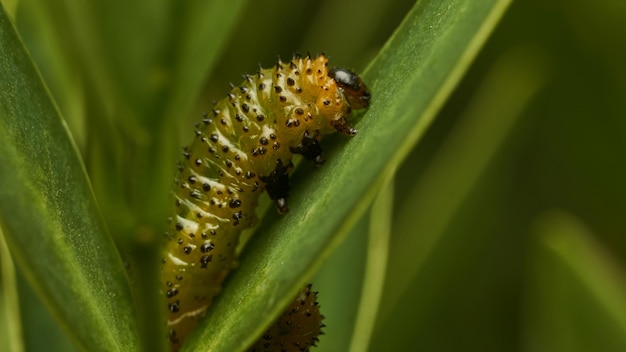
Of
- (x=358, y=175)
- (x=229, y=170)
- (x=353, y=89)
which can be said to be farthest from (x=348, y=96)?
(x=358, y=175)

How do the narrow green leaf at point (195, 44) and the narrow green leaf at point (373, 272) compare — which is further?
the narrow green leaf at point (373, 272)

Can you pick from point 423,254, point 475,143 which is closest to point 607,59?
point 475,143

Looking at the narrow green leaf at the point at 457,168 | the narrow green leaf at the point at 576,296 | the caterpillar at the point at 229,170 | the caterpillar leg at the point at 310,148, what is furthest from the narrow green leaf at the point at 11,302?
the narrow green leaf at the point at 576,296

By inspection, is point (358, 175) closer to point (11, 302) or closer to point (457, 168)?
point (11, 302)

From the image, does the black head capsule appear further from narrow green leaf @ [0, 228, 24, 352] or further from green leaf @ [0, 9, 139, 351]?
narrow green leaf @ [0, 228, 24, 352]

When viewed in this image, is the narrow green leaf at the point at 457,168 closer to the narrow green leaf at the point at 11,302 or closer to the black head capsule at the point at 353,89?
the black head capsule at the point at 353,89

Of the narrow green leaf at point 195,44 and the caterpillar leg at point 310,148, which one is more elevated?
the narrow green leaf at point 195,44

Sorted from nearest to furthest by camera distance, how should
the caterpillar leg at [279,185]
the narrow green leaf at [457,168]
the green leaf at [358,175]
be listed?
the green leaf at [358,175], the caterpillar leg at [279,185], the narrow green leaf at [457,168]
